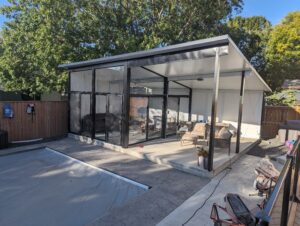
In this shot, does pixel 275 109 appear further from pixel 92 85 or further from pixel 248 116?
pixel 92 85

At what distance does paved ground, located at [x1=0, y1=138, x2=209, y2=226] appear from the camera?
3.55 metres

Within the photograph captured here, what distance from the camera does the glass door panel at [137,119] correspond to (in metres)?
7.46

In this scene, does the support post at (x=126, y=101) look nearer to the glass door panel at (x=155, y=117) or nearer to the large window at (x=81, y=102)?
the glass door panel at (x=155, y=117)

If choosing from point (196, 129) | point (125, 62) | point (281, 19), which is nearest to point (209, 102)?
point (196, 129)

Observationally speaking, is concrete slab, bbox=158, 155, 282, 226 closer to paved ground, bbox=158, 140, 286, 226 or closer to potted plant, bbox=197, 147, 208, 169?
paved ground, bbox=158, 140, 286, 226

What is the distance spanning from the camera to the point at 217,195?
436 centimetres

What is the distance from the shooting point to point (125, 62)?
7.11m

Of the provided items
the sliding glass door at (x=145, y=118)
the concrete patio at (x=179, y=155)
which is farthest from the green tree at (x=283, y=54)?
the sliding glass door at (x=145, y=118)

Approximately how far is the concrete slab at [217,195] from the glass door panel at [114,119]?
3.71 meters

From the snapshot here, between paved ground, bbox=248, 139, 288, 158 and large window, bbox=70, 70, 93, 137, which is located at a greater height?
large window, bbox=70, 70, 93, 137

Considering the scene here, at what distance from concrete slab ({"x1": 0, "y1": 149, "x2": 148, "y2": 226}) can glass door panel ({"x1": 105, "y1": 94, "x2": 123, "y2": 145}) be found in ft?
5.69

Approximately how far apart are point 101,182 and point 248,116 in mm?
8405

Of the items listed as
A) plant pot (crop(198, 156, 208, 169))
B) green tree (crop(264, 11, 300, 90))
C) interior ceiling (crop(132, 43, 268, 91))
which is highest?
green tree (crop(264, 11, 300, 90))

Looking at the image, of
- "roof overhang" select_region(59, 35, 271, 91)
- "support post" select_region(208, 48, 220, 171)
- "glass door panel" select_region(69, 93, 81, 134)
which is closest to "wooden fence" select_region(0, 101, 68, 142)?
"glass door panel" select_region(69, 93, 81, 134)
